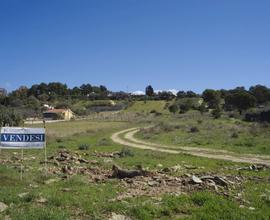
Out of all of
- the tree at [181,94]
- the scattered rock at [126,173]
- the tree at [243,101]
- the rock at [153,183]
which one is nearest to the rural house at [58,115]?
the tree at [243,101]

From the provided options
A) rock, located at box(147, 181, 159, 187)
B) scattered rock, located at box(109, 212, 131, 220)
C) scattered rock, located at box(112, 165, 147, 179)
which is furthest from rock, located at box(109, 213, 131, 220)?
scattered rock, located at box(112, 165, 147, 179)

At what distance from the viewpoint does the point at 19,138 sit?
619 inches

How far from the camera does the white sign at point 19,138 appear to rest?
51.1 ft

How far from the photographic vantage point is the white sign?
15.6 meters

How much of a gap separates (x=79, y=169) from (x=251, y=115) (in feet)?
221

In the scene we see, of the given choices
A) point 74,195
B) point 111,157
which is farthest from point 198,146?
point 74,195

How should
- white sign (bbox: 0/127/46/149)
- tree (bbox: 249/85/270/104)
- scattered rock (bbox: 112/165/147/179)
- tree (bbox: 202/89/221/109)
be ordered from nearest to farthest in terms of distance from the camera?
white sign (bbox: 0/127/46/149), scattered rock (bbox: 112/165/147/179), tree (bbox: 249/85/270/104), tree (bbox: 202/89/221/109)

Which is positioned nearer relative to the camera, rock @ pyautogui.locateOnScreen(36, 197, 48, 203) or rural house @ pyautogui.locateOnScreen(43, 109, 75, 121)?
rock @ pyautogui.locateOnScreen(36, 197, 48, 203)

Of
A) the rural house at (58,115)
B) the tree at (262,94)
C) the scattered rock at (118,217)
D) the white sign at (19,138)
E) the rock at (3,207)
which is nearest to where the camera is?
the scattered rock at (118,217)

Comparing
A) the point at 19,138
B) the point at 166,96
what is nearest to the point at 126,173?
the point at 19,138

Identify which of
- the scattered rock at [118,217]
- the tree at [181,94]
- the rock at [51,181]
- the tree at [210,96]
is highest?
the tree at [181,94]

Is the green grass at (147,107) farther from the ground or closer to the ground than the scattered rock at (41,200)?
farther from the ground

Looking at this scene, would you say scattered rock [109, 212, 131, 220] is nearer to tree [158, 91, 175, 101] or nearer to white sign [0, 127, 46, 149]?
white sign [0, 127, 46, 149]

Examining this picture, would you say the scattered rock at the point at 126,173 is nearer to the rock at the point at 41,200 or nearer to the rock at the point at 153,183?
the rock at the point at 153,183
